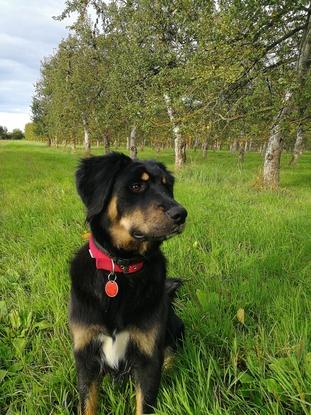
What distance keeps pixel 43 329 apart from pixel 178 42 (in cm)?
1833

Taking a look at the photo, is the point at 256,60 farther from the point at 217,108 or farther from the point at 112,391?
the point at 112,391

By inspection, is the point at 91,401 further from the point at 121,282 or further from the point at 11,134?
→ the point at 11,134

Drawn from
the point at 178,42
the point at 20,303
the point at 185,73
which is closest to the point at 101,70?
the point at 178,42

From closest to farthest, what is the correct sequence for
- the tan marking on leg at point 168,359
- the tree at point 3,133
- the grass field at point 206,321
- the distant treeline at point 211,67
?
the grass field at point 206,321, the tan marking on leg at point 168,359, the distant treeline at point 211,67, the tree at point 3,133

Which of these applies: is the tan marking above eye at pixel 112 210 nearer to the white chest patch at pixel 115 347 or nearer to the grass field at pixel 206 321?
the white chest patch at pixel 115 347

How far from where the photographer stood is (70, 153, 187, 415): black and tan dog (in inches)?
98.2

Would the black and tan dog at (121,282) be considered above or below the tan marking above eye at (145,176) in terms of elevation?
below

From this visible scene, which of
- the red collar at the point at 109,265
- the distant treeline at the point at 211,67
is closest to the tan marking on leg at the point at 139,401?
the red collar at the point at 109,265

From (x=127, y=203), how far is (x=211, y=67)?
7.95 meters

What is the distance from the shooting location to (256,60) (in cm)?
1048

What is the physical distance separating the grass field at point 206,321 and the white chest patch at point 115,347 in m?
0.33

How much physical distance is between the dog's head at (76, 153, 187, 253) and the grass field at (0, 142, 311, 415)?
3.24ft

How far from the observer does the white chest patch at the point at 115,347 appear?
250 centimetres

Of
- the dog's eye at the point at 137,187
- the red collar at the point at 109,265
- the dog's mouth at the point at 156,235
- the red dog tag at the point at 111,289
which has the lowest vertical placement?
the red dog tag at the point at 111,289
